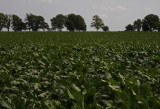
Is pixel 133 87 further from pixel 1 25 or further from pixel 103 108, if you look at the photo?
pixel 1 25

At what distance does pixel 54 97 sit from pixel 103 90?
3.06 feet

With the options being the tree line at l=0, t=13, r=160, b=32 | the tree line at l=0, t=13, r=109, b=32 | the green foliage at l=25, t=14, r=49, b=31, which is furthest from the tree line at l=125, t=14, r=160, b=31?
the green foliage at l=25, t=14, r=49, b=31

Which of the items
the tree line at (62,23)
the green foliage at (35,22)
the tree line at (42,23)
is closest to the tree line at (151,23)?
the tree line at (62,23)

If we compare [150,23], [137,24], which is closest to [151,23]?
[150,23]

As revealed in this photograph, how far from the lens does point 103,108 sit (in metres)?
3.94

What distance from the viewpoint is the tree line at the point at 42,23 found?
8562 cm

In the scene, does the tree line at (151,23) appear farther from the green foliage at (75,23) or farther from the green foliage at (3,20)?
the green foliage at (3,20)

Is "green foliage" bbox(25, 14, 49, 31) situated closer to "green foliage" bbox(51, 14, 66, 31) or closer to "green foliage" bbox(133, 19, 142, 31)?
"green foliage" bbox(51, 14, 66, 31)

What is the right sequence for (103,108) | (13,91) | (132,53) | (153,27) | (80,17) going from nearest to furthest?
(103,108), (13,91), (132,53), (153,27), (80,17)

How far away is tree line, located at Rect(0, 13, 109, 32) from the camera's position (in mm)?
85625

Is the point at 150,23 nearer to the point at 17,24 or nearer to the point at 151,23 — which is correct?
the point at 151,23

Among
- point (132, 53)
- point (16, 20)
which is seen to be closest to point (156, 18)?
point (16, 20)

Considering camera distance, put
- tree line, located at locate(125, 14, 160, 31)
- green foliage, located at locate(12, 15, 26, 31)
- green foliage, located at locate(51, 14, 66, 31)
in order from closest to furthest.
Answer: tree line, located at locate(125, 14, 160, 31), green foliage, located at locate(12, 15, 26, 31), green foliage, located at locate(51, 14, 66, 31)

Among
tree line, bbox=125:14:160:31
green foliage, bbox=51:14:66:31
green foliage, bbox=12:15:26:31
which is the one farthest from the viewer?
green foliage, bbox=51:14:66:31
